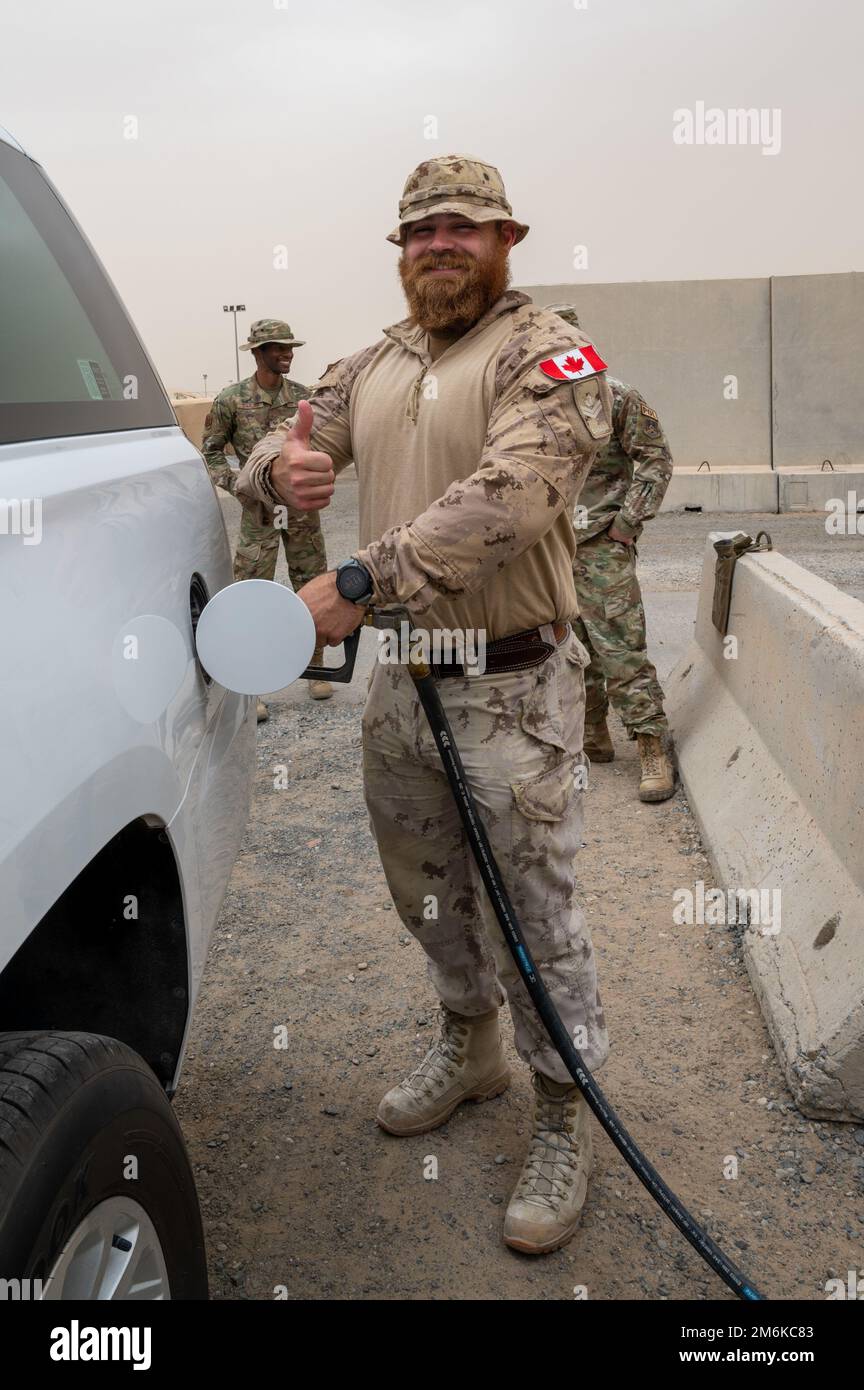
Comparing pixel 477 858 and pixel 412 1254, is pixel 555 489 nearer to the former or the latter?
pixel 477 858

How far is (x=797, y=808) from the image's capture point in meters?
3.44

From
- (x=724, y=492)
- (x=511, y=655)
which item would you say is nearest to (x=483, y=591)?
(x=511, y=655)

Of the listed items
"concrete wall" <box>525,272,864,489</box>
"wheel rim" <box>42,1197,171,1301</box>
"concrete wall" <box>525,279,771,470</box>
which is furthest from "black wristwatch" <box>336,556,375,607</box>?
"concrete wall" <box>525,279,771,470</box>

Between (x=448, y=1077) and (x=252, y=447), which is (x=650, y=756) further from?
(x=252, y=447)

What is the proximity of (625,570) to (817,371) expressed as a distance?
1318 cm

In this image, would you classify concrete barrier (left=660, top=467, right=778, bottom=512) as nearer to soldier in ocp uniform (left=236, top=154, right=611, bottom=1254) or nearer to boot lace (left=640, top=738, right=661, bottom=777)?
boot lace (left=640, top=738, right=661, bottom=777)


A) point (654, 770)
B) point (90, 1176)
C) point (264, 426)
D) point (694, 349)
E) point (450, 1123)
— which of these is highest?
point (694, 349)

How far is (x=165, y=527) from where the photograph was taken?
1.87m

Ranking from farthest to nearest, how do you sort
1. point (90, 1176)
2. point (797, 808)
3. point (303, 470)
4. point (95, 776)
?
point (797, 808) < point (303, 470) < point (95, 776) < point (90, 1176)

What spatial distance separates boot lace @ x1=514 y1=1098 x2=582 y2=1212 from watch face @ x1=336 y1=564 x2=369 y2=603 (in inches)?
49.0
